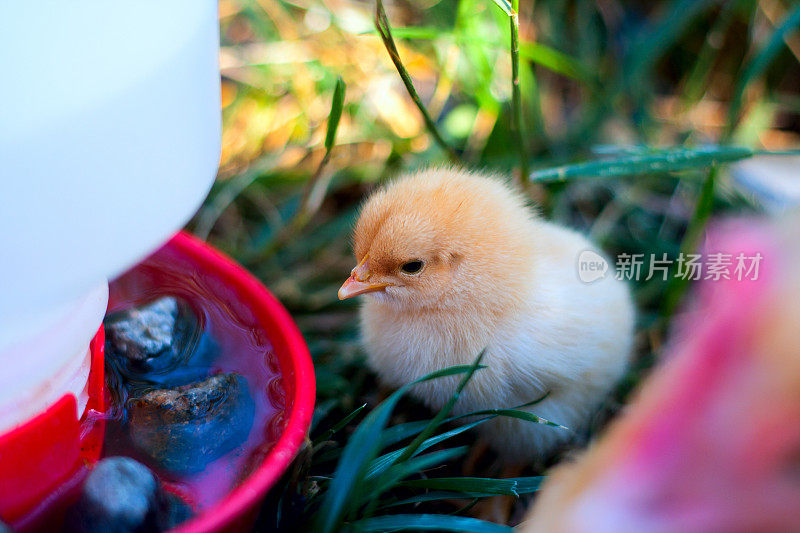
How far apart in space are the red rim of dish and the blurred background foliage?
333mm

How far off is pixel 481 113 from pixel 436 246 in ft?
3.08

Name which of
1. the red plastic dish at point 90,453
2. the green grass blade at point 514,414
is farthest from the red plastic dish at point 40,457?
the green grass blade at point 514,414

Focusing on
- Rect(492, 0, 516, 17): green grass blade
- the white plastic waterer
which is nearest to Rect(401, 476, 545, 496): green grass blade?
the white plastic waterer

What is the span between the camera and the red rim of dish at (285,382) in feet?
2.94

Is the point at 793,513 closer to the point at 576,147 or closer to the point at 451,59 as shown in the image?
the point at 576,147

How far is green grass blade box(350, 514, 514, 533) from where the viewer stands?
1024mm

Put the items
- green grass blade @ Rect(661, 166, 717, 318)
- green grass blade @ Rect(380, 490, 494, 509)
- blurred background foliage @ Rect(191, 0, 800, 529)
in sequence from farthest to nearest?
blurred background foliage @ Rect(191, 0, 800, 529)
green grass blade @ Rect(661, 166, 717, 318)
green grass blade @ Rect(380, 490, 494, 509)

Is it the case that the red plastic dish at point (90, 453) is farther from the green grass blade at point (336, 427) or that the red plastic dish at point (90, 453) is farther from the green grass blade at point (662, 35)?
the green grass blade at point (662, 35)

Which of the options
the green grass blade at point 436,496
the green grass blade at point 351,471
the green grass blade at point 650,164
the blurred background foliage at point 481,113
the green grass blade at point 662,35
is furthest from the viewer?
the green grass blade at point 662,35

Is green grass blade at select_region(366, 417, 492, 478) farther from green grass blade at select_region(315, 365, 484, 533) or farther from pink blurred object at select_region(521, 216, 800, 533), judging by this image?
pink blurred object at select_region(521, 216, 800, 533)

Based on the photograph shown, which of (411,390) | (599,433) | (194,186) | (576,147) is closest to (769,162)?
(576,147)

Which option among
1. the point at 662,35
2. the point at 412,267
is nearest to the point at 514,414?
the point at 412,267

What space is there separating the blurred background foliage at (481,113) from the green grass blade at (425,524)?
0.49 metres

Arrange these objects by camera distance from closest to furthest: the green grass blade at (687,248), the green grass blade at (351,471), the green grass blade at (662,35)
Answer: the green grass blade at (351,471) → the green grass blade at (687,248) → the green grass blade at (662,35)
